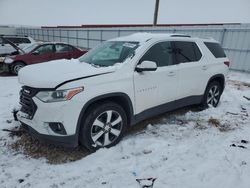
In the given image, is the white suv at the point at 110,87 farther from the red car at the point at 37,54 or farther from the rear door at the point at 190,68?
the red car at the point at 37,54

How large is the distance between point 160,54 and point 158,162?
193 cm

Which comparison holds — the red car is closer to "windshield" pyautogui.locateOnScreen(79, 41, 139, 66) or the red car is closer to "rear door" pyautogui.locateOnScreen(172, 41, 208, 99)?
"windshield" pyautogui.locateOnScreen(79, 41, 139, 66)

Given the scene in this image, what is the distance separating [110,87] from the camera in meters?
3.14

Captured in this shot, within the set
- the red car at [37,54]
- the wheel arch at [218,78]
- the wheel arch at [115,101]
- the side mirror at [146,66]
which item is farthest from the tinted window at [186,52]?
the red car at [37,54]

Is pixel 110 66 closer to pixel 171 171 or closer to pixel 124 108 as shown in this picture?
pixel 124 108

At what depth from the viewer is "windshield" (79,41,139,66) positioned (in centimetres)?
366

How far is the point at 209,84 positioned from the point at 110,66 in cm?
279

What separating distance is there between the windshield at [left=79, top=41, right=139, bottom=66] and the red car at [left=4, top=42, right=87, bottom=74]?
597 cm

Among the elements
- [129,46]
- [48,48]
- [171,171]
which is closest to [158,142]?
[171,171]

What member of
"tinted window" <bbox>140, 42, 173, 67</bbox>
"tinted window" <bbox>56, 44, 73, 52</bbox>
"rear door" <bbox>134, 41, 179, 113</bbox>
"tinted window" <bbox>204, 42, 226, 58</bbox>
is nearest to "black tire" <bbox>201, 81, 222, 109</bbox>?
"tinted window" <bbox>204, 42, 226, 58</bbox>

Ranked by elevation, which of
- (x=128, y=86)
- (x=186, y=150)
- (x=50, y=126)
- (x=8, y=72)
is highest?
(x=128, y=86)

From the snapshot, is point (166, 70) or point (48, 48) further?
point (48, 48)

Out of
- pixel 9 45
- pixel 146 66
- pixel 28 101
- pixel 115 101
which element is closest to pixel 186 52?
pixel 146 66

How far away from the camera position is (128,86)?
3.35 m
